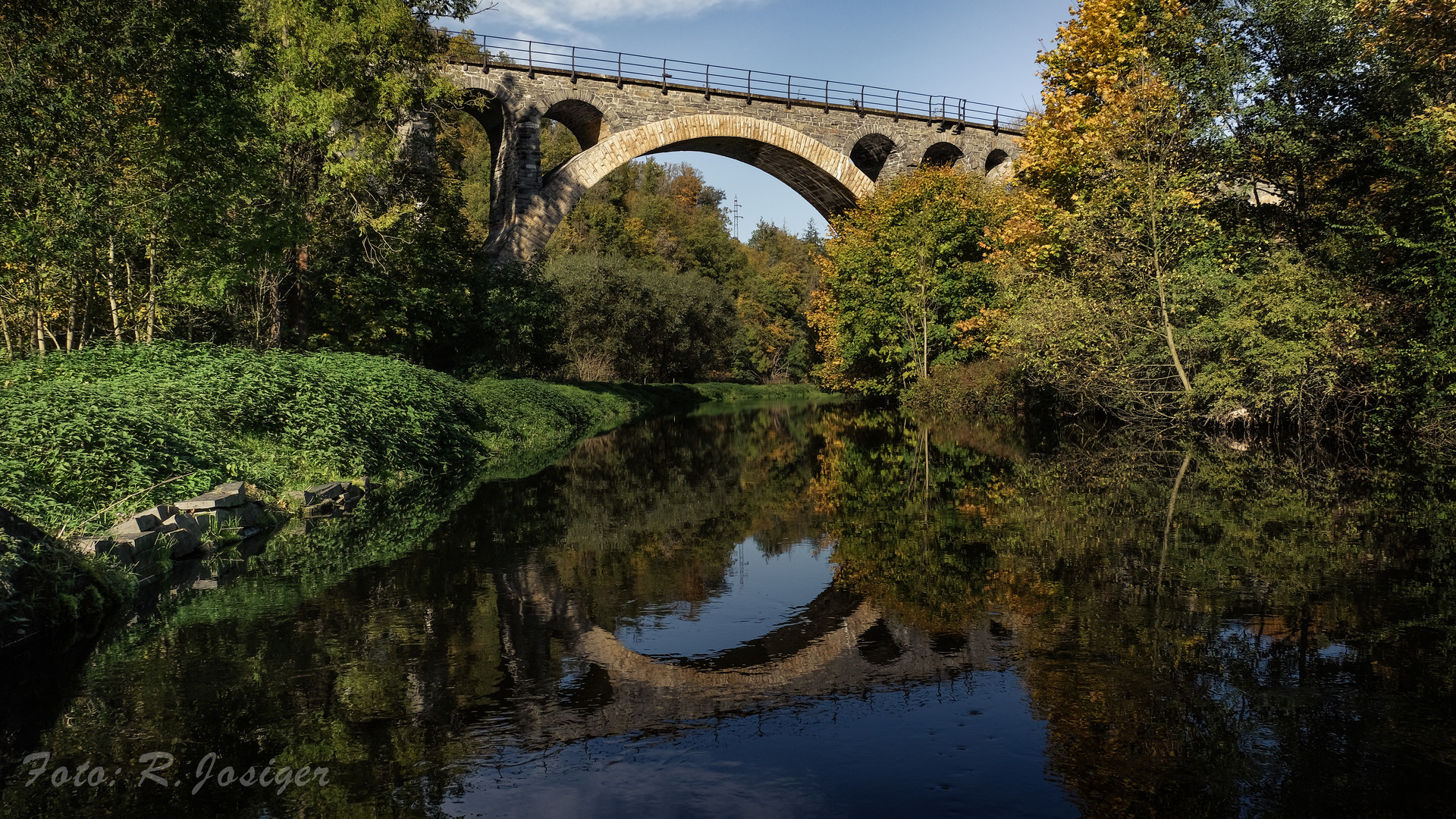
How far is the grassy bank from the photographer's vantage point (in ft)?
26.6

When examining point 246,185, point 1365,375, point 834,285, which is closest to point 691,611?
point 246,185

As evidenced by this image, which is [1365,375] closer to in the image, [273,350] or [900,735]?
[900,735]

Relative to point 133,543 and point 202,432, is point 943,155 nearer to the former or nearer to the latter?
point 202,432

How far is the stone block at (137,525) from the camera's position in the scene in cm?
759

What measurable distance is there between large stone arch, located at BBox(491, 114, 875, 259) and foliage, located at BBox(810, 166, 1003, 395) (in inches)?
82.3

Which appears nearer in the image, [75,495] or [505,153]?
[75,495]

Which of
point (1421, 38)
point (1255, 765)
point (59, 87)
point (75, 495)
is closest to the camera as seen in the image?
point (1255, 765)

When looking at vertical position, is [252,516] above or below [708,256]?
below

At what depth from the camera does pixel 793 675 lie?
5.25 metres

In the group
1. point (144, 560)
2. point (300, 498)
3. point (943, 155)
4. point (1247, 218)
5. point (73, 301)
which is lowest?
point (144, 560)

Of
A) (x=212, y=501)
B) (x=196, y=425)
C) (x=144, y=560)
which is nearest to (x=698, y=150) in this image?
(x=196, y=425)

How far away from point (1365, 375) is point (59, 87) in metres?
20.6

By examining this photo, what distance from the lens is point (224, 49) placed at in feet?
52.3

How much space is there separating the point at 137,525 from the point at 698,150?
31.3 metres
